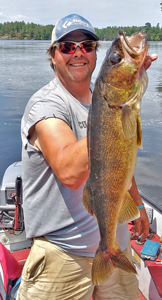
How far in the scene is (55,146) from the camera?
1.67m

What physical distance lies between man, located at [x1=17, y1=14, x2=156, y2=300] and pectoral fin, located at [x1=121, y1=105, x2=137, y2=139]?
0.42m

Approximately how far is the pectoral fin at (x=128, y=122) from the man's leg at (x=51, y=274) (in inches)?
43.1

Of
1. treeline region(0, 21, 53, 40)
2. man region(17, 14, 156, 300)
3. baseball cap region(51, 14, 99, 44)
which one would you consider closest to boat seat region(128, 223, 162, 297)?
man region(17, 14, 156, 300)

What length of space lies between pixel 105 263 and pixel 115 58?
3.79 feet

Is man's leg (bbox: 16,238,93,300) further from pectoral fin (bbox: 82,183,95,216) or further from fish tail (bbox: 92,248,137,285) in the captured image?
pectoral fin (bbox: 82,183,95,216)

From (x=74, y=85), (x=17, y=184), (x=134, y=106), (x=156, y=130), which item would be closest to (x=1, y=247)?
(x=17, y=184)

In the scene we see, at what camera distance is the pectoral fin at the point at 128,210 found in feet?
5.54

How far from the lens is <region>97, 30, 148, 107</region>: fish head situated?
1.44 m

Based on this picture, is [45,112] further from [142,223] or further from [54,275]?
[142,223]

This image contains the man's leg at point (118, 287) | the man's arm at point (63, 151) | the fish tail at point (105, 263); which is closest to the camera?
the man's arm at point (63, 151)

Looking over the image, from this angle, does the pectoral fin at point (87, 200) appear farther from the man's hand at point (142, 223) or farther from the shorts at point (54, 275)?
the man's hand at point (142, 223)

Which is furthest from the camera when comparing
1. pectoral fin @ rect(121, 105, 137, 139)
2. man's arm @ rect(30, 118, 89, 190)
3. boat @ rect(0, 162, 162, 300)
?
boat @ rect(0, 162, 162, 300)

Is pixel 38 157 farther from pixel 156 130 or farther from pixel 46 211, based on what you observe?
pixel 156 130

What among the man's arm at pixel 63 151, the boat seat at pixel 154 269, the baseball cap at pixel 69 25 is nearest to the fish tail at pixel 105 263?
the man's arm at pixel 63 151
